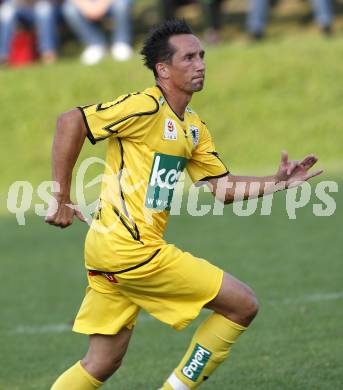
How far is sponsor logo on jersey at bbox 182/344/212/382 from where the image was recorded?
5.37m

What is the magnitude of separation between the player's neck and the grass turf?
1804mm

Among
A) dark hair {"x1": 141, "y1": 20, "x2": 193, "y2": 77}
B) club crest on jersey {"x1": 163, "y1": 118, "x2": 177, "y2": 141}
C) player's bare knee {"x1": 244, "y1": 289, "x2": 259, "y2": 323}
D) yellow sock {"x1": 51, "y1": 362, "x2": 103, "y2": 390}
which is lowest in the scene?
yellow sock {"x1": 51, "y1": 362, "x2": 103, "y2": 390}

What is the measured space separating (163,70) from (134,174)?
59 cm

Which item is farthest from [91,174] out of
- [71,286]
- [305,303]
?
Result: [305,303]

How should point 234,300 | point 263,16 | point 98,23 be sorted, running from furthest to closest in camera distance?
1. point 98,23
2. point 263,16
3. point 234,300

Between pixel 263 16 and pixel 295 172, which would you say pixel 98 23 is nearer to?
pixel 263 16

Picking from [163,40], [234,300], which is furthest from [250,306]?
[163,40]

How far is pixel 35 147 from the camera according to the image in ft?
63.4

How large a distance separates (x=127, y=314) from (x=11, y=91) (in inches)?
608

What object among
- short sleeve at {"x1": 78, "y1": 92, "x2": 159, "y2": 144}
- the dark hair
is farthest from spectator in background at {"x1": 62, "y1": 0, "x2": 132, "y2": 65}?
short sleeve at {"x1": 78, "y1": 92, "x2": 159, "y2": 144}

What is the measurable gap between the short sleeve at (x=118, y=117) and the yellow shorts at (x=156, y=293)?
2.11ft

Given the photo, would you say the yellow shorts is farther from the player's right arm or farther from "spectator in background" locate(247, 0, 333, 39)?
"spectator in background" locate(247, 0, 333, 39)

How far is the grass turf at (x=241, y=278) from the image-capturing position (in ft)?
21.9

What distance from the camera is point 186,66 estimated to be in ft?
17.8
